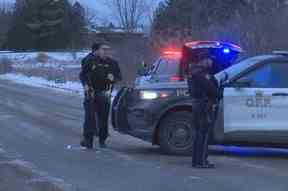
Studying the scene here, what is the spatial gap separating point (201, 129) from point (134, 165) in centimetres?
108

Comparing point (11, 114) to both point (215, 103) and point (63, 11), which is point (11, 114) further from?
point (63, 11)

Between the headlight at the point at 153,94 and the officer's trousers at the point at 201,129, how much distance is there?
1.27 m

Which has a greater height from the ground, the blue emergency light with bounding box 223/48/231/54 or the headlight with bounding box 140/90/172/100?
the blue emergency light with bounding box 223/48/231/54

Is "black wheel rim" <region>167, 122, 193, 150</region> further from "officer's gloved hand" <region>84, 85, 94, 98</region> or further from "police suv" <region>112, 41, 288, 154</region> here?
"officer's gloved hand" <region>84, 85, 94, 98</region>

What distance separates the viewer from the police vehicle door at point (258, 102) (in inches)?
436

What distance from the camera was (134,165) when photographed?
10625 millimetres

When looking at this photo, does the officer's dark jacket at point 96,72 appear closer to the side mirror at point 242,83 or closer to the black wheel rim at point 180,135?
the black wheel rim at point 180,135

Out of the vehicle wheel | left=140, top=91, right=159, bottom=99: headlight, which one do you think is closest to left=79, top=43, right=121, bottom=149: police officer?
left=140, top=91, right=159, bottom=99: headlight

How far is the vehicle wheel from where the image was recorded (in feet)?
37.8

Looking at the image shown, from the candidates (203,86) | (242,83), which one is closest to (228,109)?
(242,83)

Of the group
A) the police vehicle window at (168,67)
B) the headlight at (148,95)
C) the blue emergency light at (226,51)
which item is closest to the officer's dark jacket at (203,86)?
the headlight at (148,95)

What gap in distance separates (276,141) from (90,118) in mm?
3043

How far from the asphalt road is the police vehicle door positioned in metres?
0.52

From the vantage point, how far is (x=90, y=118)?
1234cm
